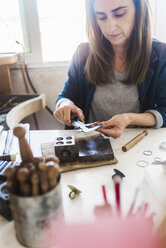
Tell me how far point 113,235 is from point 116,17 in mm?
938

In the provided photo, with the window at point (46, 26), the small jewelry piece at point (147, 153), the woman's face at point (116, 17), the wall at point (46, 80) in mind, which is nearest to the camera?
the small jewelry piece at point (147, 153)

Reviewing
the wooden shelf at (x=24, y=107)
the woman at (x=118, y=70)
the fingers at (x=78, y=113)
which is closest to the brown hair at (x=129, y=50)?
the woman at (x=118, y=70)

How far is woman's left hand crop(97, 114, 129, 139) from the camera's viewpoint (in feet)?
3.00

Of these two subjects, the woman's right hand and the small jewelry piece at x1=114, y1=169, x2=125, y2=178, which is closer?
the small jewelry piece at x1=114, y1=169, x2=125, y2=178

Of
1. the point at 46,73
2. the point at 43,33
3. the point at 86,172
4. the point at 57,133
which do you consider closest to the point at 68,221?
the point at 86,172

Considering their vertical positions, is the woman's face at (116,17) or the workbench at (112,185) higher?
the woman's face at (116,17)

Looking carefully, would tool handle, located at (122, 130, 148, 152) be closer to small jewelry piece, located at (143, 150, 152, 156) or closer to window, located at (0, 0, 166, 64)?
small jewelry piece, located at (143, 150, 152, 156)

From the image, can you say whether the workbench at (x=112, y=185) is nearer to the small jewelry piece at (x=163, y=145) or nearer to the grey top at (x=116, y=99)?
the small jewelry piece at (x=163, y=145)

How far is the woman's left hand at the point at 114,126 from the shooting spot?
916 millimetres

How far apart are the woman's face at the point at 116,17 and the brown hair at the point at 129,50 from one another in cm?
5

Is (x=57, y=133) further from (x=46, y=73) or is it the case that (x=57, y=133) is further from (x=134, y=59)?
(x=46, y=73)

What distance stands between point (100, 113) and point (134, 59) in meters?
0.35

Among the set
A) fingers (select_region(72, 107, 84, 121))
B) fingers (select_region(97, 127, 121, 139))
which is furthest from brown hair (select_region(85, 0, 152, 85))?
fingers (select_region(97, 127, 121, 139))

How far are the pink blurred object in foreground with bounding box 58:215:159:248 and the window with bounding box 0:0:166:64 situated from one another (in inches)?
70.3
